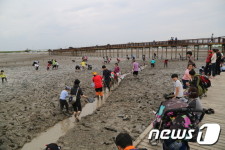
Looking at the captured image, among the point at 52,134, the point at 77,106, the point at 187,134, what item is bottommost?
the point at 52,134

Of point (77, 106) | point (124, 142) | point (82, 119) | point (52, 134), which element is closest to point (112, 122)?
point (82, 119)

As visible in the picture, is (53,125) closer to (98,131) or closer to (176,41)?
(98,131)

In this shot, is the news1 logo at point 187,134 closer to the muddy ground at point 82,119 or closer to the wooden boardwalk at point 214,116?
the wooden boardwalk at point 214,116

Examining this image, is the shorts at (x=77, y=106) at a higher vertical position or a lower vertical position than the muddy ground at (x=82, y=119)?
higher

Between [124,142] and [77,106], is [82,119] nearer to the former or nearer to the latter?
[77,106]

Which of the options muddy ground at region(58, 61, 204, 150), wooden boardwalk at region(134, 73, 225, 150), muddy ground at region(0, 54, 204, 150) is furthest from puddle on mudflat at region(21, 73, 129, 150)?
wooden boardwalk at region(134, 73, 225, 150)

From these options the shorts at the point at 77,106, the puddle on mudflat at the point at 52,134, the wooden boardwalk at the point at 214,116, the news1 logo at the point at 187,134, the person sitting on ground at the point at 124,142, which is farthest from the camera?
the shorts at the point at 77,106

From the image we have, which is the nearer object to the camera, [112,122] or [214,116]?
[214,116]

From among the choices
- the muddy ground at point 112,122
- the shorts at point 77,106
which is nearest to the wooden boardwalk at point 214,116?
the muddy ground at point 112,122

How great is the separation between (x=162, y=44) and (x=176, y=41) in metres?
3.07

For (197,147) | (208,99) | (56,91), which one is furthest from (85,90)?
(197,147)

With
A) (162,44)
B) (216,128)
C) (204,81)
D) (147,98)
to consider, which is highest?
(162,44)

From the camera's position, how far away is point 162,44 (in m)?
34.8

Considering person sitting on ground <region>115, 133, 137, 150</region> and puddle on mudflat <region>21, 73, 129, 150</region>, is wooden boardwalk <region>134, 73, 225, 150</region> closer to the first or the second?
person sitting on ground <region>115, 133, 137, 150</region>
